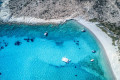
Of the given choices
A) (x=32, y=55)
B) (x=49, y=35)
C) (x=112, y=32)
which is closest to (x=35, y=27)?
(x=49, y=35)

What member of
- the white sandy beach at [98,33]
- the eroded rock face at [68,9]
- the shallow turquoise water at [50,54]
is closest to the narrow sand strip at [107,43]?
the white sandy beach at [98,33]

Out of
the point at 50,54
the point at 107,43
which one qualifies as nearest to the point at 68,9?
the point at 50,54

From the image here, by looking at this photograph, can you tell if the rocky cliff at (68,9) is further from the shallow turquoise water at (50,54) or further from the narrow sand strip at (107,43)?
the shallow turquoise water at (50,54)

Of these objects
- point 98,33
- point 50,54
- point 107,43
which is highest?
point 98,33

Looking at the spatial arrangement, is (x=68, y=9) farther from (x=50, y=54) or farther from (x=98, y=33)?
(x=50, y=54)

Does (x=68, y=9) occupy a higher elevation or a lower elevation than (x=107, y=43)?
higher
